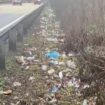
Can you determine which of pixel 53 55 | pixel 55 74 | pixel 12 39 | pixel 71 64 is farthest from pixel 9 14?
pixel 55 74

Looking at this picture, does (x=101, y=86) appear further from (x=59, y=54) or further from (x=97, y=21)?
(x=97, y=21)

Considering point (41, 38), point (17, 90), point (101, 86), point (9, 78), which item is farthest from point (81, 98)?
→ point (41, 38)

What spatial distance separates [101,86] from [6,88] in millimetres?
1827

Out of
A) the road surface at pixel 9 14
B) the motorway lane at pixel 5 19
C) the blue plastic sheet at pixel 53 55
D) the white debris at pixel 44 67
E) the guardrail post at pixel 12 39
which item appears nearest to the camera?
the white debris at pixel 44 67

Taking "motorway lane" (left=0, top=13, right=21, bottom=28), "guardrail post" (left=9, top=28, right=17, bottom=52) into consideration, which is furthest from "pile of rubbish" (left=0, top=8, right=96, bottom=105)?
"motorway lane" (left=0, top=13, right=21, bottom=28)

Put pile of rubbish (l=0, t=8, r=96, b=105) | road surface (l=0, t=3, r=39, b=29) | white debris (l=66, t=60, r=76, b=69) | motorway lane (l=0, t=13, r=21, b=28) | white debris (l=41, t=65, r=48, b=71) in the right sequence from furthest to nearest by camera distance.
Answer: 1. road surface (l=0, t=3, r=39, b=29)
2. motorway lane (l=0, t=13, r=21, b=28)
3. white debris (l=66, t=60, r=76, b=69)
4. white debris (l=41, t=65, r=48, b=71)
5. pile of rubbish (l=0, t=8, r=96, b=105)

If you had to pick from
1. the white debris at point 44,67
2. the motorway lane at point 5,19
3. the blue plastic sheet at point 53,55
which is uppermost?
the motorway lane at point 5,19

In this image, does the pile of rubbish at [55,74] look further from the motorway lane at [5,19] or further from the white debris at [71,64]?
the motorway lane at [5,19]

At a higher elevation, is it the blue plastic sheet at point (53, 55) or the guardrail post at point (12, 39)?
the guardrail post at point (12, 39)

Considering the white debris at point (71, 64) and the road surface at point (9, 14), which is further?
the road surface at point (9, 14)

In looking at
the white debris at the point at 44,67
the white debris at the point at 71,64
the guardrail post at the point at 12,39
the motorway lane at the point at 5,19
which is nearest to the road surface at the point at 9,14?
the motorway lane at the point at 5,19

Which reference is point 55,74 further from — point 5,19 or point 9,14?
point 9,14

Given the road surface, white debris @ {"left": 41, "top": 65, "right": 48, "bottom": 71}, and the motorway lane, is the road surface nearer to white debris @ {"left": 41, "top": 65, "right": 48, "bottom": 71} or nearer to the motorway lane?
the motorway lane

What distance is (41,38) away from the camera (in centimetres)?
1333
